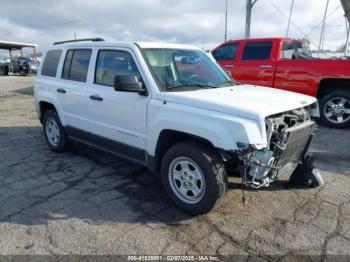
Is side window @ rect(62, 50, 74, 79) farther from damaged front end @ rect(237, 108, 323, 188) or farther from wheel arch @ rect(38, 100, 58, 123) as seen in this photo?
damaged front end @ rect(237, 108, 323, 188)

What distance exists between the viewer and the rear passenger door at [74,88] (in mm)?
4777

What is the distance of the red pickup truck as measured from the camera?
712 centimetres

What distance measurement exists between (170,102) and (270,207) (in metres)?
1.68

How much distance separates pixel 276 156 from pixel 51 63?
14.1 ft

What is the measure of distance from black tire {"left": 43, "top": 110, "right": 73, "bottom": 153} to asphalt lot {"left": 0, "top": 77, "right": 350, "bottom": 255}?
1.73 ft

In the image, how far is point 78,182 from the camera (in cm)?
445

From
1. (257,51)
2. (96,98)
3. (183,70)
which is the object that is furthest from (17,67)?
(183,70)

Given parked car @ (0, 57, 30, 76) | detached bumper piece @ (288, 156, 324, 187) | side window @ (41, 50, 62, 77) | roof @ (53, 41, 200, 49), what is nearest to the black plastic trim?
side window @ (41, 50, 62, 77)

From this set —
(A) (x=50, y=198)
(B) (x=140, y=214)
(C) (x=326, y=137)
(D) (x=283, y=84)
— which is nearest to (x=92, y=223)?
(B) (x=140, y=214)

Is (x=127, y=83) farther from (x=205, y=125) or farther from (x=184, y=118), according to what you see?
(x=205, y=125)

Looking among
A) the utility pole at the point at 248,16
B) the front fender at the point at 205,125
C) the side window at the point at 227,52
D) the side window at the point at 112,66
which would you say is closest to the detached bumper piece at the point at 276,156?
the front fender at the point at 205,125

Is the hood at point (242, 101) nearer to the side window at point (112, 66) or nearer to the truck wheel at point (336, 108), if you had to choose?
the side window at point (112, 66)

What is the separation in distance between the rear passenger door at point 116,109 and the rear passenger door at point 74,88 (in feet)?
0.77

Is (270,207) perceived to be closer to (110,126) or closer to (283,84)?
(110,126)
